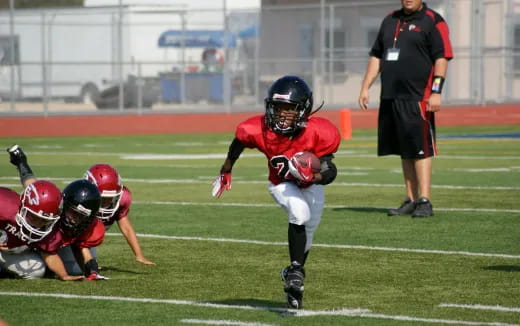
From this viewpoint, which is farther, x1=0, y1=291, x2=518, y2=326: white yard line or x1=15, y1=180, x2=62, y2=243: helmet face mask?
x1=15, y1=180, x2=62, y2=243: helmet face mask

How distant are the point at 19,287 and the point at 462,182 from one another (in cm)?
718

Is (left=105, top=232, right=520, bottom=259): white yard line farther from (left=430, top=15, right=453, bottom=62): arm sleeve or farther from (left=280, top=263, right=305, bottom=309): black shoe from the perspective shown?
(left=430, top=15, right=453, bottom=62): arm sleeve

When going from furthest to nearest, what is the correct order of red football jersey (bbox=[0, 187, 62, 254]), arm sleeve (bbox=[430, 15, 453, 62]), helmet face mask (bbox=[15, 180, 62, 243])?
arm sleeve (bbox=[430, 15, 453, 62]) < red football jersey (bbox=[0, 187, 62, 254]) < helmet face mask (bbox=[15, 180, 62, 243])

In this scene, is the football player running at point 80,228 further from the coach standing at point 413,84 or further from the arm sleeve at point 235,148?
the coach standing at point 413,84

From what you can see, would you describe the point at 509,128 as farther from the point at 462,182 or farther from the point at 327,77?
the point at 462,182

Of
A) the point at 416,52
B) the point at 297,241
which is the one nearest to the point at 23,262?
the point at 297,241

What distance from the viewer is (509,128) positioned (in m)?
23.5

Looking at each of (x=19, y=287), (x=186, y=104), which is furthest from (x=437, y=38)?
(x=186, y=104)

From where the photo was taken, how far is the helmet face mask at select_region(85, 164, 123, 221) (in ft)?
24.9

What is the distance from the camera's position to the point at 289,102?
6.33m

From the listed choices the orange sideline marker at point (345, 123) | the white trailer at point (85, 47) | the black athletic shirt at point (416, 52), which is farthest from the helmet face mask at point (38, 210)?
the white trailer at point (85, 47)

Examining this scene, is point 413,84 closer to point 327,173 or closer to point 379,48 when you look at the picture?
point 379,48

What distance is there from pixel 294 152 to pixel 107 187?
166 cm

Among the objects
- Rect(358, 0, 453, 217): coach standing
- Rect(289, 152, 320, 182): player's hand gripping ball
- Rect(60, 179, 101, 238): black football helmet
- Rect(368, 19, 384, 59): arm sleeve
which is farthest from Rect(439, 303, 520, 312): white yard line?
Rect(368, 19, 384, 59): arm sleeve
